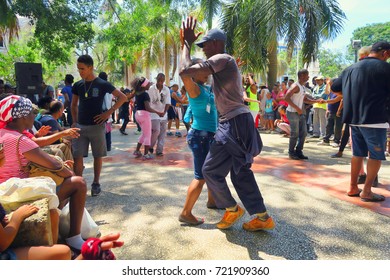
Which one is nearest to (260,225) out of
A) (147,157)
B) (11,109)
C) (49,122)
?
(11,109)

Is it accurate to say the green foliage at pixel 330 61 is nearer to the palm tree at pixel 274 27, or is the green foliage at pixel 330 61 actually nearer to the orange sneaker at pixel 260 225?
the palm tree at pixel 274 27

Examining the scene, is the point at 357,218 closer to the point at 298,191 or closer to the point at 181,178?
the point at 298,191

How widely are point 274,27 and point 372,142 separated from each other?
7912mm

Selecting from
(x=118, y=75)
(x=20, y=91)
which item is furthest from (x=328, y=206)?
(x=118, y=75)


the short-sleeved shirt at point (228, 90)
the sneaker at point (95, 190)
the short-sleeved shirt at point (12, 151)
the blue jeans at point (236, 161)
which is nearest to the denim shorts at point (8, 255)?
the short-sleeved shirt at point (12, 151)

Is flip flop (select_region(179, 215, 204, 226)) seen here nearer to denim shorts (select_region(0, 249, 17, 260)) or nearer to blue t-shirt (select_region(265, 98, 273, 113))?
denim shorts (select_region(0, 249, 17, 260))

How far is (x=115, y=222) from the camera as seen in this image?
3.45 m

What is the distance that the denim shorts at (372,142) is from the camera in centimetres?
381

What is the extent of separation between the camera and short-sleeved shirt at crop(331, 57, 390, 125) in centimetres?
383

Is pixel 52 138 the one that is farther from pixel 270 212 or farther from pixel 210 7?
pixel 210 7

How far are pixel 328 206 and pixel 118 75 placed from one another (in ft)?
126

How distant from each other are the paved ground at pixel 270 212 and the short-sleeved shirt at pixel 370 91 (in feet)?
3.38

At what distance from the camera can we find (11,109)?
8.04 ft

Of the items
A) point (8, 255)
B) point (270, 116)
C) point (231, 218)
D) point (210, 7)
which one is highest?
point (210, 7)
